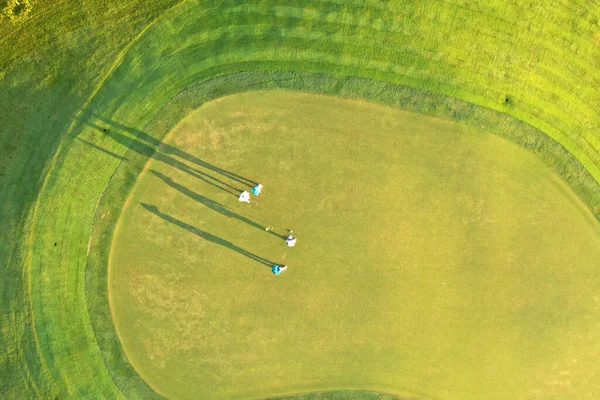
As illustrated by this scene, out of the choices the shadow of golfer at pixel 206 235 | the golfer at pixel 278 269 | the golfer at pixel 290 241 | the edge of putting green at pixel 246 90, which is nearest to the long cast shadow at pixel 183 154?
the edge of putting green at pixel 246 90

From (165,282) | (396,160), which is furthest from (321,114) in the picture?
(165,282)

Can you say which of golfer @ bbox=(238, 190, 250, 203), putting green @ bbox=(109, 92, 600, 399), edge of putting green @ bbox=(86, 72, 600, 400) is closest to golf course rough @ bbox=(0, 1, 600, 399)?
edge of putting green @ bbox=(86, 72, 600, 400)

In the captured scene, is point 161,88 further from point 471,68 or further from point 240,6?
point 471,68

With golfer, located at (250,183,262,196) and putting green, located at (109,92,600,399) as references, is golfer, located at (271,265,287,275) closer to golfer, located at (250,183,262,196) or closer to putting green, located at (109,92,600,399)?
putting green, located at (109,92,600,399)

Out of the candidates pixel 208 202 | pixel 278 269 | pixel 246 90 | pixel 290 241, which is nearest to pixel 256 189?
pixel 208 202

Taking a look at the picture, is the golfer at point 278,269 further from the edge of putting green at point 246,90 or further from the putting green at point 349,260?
the edge of putting green at point 246,90

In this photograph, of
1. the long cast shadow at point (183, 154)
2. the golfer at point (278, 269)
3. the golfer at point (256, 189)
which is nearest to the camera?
the golfer at point (256, 189)

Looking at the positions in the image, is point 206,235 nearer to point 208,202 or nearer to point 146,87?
point 208,202

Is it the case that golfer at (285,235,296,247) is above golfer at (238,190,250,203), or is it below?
below
